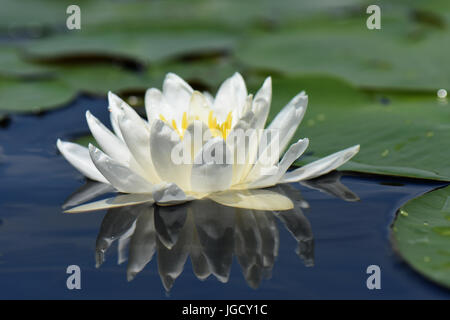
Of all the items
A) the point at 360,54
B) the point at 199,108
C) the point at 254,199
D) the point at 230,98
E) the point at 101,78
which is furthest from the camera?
the point at 101,78

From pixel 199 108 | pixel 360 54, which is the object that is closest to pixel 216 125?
pixel 199 108

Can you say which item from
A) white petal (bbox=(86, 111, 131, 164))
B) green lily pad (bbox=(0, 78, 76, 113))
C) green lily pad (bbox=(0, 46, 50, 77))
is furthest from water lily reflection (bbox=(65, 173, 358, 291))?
green lily pad (bbox=(0, 46, 50, 77))

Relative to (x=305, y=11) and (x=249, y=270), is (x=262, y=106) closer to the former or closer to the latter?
(x=249, y=270)

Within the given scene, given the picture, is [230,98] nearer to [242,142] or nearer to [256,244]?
[242,142]

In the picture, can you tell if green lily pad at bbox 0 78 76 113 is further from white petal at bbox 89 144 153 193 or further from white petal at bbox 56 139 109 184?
white petal at bbox 89 144 153 193

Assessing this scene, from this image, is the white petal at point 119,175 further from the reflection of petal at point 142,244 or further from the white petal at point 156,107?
the white petal at point 156,107

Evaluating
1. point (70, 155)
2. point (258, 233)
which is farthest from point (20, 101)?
point (258, 233)
